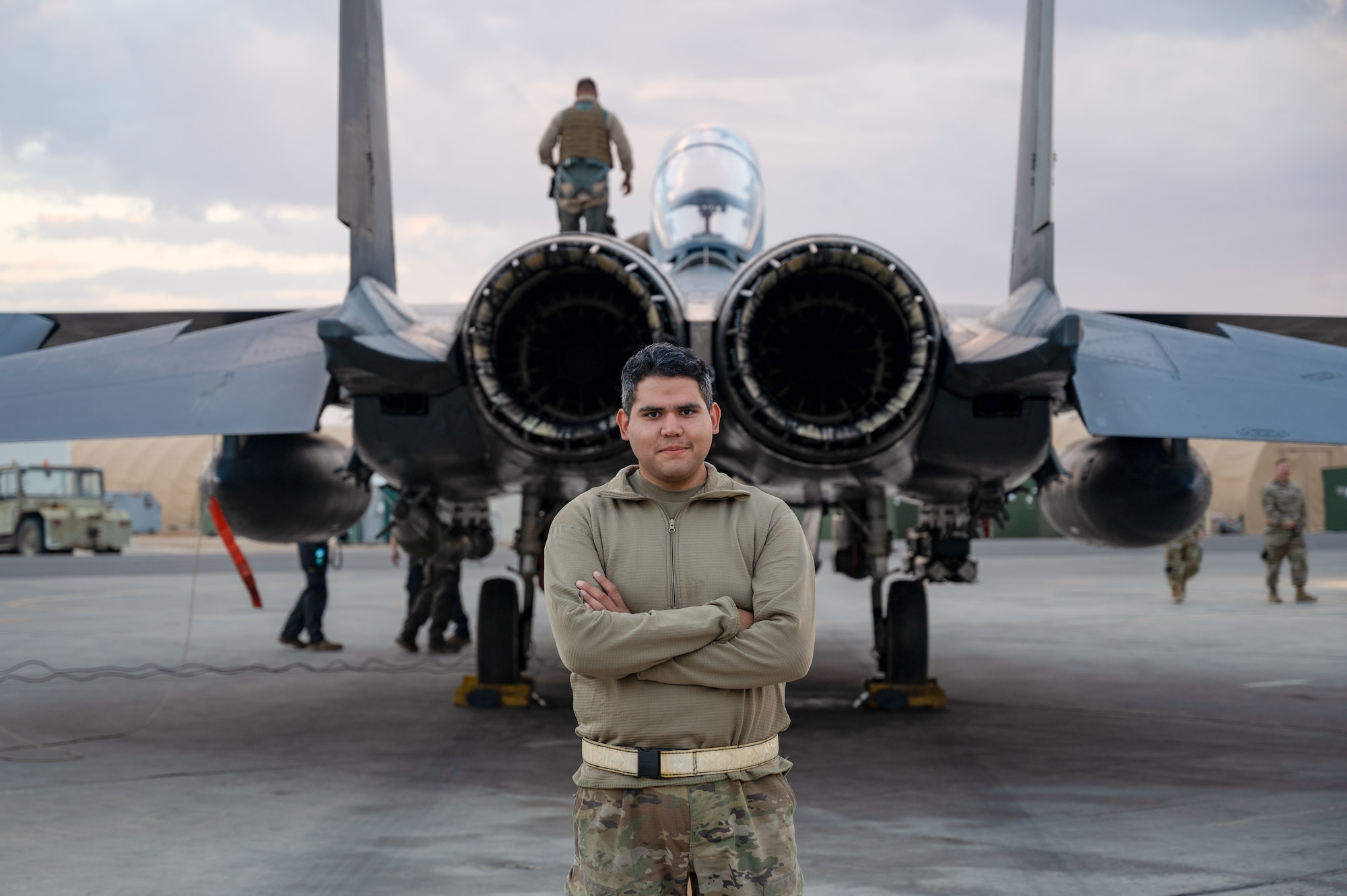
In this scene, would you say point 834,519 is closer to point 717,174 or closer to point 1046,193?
point 717,174

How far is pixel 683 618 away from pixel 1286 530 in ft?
52.2

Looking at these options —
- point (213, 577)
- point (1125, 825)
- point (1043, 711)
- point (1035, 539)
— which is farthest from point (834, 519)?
point (1035, 539)

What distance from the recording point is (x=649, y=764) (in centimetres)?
222

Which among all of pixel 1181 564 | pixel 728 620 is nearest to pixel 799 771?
pixel 728 620

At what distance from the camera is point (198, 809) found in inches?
199

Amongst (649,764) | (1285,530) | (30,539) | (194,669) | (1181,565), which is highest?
(1285,530)

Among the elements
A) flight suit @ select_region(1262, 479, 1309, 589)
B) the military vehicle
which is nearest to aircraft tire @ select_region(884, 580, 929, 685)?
flight suit @ select_region(1262, 479, 1309, 589)

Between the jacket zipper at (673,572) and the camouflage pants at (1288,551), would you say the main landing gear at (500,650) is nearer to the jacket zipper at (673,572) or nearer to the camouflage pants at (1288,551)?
the jacket zipper at (673,572)

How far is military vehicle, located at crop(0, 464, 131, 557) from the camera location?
29.4m

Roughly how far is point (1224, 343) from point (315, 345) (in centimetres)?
472

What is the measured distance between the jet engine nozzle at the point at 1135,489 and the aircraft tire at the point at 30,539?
93.4 feet

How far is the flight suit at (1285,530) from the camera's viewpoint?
1586 centimetres

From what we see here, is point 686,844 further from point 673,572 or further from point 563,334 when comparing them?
point 563,334

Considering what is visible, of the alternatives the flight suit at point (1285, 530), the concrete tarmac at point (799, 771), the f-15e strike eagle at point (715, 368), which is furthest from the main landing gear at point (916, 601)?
the flight suit at point (1285, 530)
